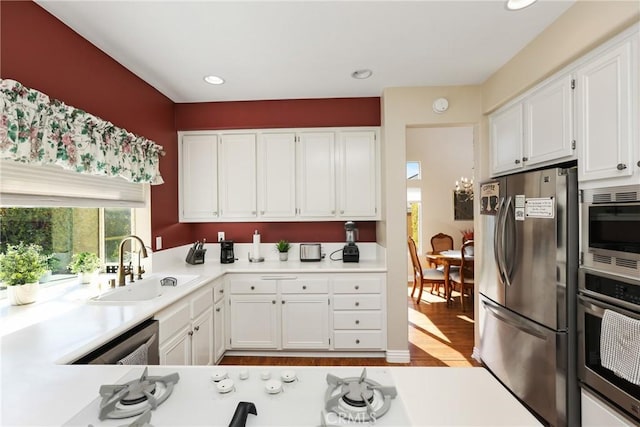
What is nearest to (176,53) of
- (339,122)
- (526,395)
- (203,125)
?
(203,125)

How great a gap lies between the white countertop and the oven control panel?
0.95 metres

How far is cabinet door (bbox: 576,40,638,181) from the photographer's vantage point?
4.89 feet

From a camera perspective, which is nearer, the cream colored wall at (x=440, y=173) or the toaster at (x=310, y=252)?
the toaster at (x=310, y=252)

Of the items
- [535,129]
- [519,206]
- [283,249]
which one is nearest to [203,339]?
[283,249]

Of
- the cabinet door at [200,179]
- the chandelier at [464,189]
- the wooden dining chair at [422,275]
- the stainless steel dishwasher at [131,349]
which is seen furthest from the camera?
the chandelier at [464,189]

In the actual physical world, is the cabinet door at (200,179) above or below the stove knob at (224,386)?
above

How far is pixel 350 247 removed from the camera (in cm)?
330

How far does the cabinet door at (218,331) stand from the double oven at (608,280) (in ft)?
8.71

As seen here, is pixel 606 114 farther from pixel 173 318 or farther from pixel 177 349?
pixel 177 349

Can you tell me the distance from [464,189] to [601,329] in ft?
16.4

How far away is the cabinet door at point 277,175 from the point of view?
329 centimetres

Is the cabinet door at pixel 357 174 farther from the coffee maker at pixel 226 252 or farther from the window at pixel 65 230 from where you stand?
the window at pixel 65 230

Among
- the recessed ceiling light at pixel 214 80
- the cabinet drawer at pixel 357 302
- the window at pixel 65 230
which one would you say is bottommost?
the cabinet drawer at pixel 357 302

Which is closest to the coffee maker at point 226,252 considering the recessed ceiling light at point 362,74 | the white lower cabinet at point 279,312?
the white lower cabinet at point 279,312
